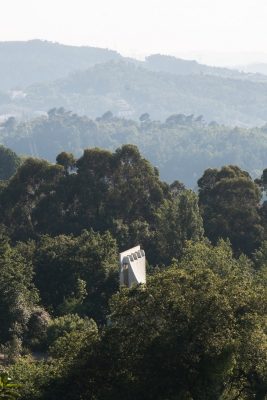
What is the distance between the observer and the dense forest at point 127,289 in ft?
98.3

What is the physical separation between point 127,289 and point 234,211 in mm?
36642

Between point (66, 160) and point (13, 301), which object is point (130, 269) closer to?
point (13, 301)

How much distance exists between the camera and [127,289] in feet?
108

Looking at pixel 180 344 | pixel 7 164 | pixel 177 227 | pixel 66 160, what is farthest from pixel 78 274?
pixel 7 164

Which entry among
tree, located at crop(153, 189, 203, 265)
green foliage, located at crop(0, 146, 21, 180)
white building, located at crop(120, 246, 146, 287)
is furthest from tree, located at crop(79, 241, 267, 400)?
green foliage, located at crop(0, 146, 21, 180)

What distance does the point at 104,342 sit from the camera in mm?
30750

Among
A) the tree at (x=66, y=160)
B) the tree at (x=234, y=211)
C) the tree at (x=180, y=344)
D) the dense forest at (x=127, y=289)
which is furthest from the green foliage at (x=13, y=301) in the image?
the tree at (x=66, y=160)

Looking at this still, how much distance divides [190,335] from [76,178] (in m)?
40.5

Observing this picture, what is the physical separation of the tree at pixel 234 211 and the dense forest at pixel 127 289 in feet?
0.30

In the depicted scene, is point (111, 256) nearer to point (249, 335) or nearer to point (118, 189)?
point (118, 189)

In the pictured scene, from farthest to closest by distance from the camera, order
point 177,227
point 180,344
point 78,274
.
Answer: point 177,227, point 78,274, point 180,344

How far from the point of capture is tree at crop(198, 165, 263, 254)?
222 feet

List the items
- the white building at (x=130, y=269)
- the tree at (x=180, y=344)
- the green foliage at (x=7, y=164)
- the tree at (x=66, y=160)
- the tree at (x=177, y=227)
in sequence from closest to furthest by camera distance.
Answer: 1. the tree at (x=180, y=344)
2. the white building at (x=130, y=269)
3. the tree at (x=177, y=227)
4. the tree at (x=66, y=160)
5. the green foliage at (x=7, y=164)

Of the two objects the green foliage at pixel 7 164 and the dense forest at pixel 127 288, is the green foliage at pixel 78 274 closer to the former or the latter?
the dense forest at pixel 127 288
